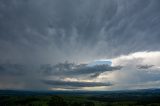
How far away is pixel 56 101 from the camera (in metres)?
190
